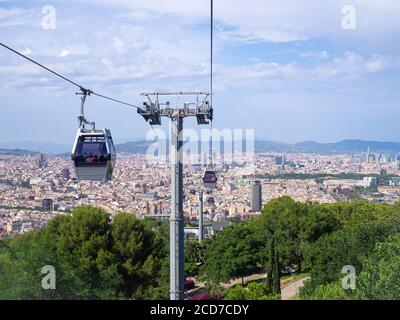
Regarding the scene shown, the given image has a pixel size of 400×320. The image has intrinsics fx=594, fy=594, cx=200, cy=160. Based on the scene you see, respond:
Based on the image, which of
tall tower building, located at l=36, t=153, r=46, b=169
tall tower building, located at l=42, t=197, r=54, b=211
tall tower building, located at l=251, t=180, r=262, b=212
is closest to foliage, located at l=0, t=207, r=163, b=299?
tall tower building, located at l=42, t=197, r=54, b=211

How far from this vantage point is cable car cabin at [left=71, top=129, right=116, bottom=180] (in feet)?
18.7

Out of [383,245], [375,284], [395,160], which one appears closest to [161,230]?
[383,245]

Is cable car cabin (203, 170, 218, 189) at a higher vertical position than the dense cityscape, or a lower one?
higher

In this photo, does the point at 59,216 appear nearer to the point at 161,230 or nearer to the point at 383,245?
the point at 161,230

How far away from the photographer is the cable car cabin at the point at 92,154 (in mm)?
5691

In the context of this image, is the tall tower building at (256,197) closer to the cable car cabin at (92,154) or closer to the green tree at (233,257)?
the green tree at (233,257)

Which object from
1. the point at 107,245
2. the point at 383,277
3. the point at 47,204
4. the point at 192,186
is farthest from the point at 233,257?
the point at 192,186

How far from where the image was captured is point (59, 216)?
13211mm

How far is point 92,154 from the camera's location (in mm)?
5688

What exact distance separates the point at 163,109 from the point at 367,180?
29.8 meters
